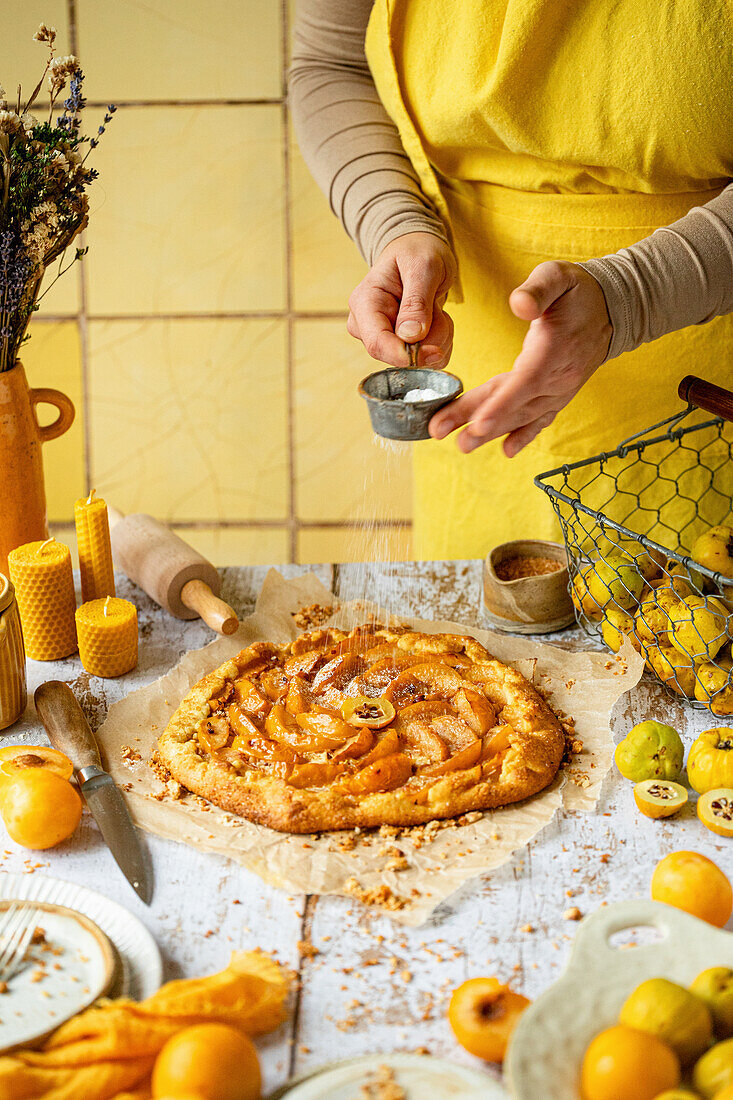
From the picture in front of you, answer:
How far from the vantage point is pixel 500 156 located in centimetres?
192

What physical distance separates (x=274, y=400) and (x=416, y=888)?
2387mm

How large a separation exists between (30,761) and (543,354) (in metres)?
0.96

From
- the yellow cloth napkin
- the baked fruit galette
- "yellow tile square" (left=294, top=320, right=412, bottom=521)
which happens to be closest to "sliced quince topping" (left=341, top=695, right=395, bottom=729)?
the baked fruit galette

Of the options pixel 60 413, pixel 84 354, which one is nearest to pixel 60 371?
pixel 84 354

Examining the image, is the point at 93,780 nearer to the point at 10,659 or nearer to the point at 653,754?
the point at 10,659

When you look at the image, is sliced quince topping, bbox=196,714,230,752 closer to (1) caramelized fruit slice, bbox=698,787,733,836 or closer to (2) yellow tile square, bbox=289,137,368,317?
(1) caramelized fruit slice, bbox=698,787,733,836

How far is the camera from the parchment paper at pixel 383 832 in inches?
49.4

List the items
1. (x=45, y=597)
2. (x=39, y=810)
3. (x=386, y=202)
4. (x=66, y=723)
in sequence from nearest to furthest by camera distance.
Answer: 1. (x=39, y=810)
2. (x=66, y=723)
3. (x=45, y=597)
4. (x=386, y=202)

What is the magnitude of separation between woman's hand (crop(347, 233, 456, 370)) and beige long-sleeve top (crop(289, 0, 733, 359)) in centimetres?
11

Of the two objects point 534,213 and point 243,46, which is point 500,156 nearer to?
point 534,213

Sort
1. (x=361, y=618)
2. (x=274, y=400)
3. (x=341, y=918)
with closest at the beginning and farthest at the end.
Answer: (x=341, y=918)
(x=361, y=618)
(x=274, y=400)

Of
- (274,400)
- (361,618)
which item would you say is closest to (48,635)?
(361,618)

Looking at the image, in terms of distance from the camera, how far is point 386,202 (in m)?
1.98

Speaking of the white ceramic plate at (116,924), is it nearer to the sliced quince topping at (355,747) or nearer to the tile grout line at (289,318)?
the sliced quince topping at (355,747)
